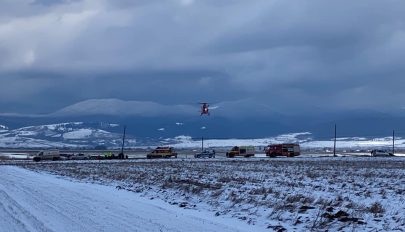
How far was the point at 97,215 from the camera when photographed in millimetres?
20125

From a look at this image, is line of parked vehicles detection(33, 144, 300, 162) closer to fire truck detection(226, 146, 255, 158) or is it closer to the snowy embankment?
fire truck detection(226, 146, 255, 158)

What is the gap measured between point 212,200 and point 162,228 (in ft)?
24.8

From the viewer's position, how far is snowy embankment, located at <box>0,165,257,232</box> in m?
17.3

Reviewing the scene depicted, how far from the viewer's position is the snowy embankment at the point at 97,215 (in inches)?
683

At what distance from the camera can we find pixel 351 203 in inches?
831

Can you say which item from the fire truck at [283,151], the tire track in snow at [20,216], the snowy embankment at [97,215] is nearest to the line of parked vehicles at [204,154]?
the fire truck at [283,151]

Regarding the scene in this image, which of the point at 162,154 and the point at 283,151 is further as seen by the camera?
the point at 162,154

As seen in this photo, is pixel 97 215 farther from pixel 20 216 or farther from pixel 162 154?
pixel 162 154

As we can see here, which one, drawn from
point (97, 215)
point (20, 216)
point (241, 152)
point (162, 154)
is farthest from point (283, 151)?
point (20, 216)

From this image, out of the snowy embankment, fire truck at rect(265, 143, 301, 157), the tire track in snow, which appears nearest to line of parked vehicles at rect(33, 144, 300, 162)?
fire truck at rect(265, 143, 301, 157)

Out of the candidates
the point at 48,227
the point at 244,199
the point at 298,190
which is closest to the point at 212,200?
the point at 244,199

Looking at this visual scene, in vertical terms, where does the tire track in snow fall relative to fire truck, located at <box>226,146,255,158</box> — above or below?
below

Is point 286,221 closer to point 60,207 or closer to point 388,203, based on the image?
point 388,203

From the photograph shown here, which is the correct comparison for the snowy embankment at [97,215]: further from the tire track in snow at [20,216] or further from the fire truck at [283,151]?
the fire truck at [283,151]
